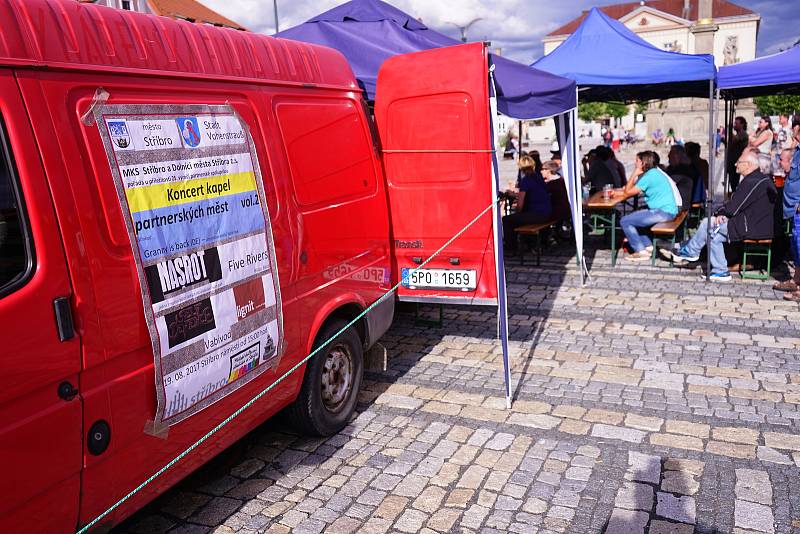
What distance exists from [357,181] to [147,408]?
94.5 inches

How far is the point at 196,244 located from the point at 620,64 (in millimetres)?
9056

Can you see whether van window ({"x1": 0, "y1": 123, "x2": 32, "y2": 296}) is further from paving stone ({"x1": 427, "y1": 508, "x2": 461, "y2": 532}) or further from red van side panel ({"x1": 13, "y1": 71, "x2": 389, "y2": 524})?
paving stone ({"x1": 427, "y1": 508, "x2": 461, "y2": 532})

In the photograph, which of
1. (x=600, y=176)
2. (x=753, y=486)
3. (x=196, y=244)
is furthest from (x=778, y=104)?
(x=196, y=244)

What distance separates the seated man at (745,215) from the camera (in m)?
8.34

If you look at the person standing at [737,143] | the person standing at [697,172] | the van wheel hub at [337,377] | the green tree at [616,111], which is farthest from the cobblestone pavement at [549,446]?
the green tree at [616,111]

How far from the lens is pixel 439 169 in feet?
19.2

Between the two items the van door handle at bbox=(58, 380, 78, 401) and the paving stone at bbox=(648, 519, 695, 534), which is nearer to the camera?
the van door handle at bbox=(58, 380, 78, 401)

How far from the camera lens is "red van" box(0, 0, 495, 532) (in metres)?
2.52

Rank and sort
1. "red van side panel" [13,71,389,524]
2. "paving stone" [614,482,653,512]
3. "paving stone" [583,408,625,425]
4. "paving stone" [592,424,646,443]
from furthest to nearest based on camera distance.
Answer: "paving stone" [583,408,625,425] < "paving stone" [592,424,646,443] < "paving stone" [614,482,653,512] < "red van side panel" [13,71,389,524]

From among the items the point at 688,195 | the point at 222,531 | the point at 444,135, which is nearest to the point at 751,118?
the point at 688,195

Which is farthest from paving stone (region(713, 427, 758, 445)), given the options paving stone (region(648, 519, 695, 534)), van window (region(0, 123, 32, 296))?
van window (region(0, 123, 32, 296))

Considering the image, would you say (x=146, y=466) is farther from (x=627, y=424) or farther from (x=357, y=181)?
(x=627, y=424)

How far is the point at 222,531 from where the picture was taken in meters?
3.65

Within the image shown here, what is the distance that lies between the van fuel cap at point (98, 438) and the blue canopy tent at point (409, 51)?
4.36m
